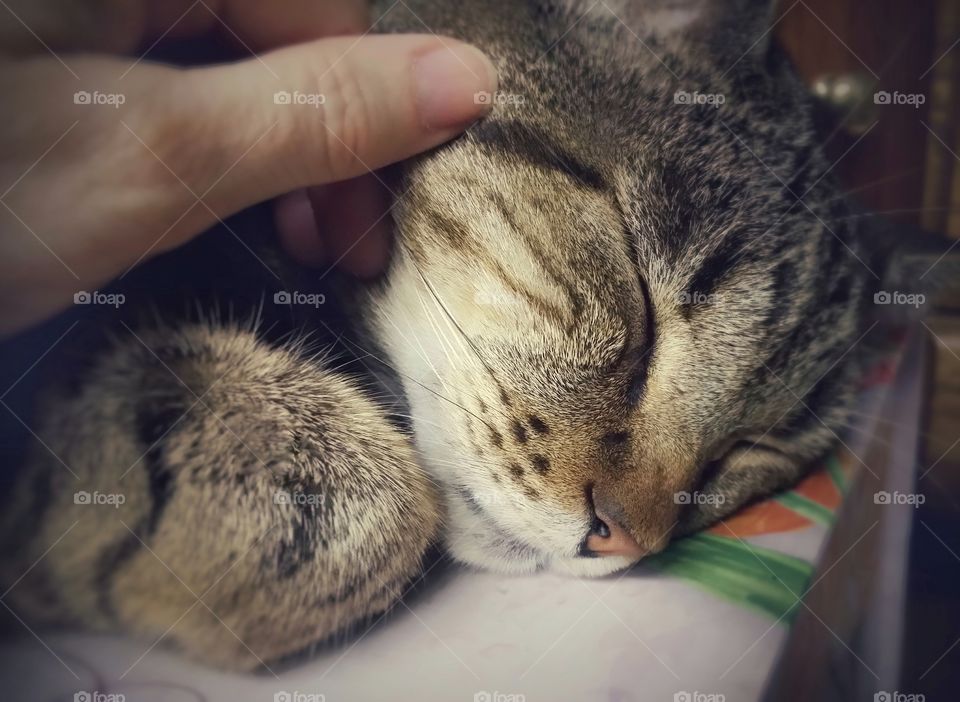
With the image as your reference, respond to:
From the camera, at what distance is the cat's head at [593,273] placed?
1.64 feet

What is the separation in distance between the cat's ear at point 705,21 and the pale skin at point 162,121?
0.48 ft

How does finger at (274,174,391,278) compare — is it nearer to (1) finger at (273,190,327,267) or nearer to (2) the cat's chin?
(1) finger at (273,190,327,267)

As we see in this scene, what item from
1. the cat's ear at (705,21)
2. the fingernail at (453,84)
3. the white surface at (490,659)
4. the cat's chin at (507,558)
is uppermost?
the cat's ear at (705,21)

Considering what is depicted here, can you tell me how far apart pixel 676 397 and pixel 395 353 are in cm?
22

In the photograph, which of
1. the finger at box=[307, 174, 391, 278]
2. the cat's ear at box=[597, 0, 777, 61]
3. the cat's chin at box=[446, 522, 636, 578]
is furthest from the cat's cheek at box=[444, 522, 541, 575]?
the cat's ear at box=[597, 0, 777, 61]

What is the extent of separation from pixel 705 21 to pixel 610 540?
15.9 inches

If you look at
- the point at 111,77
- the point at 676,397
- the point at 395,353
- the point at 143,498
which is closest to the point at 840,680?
the point at 676,397

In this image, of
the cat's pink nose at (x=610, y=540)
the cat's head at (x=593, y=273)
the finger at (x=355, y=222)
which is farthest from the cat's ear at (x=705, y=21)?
the cat's pink nose at (x=610, y=540)

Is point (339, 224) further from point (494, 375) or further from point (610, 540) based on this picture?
point (610, 540)

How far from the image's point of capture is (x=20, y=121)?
468 millimetres

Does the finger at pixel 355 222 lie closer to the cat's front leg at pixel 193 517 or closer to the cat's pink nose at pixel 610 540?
the cat's front leg at pixel 193 517

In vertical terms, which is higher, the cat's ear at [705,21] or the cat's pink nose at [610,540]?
the cat's ear at [705,21]

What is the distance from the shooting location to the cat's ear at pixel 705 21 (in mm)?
533

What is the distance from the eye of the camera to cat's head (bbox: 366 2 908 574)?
50cm
